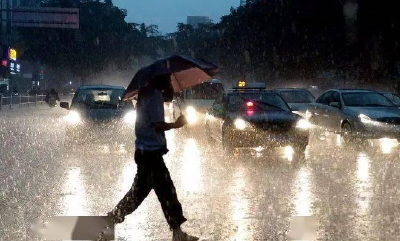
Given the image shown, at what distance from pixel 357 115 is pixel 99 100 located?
23.2 feet

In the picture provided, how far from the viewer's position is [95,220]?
26.2 ft

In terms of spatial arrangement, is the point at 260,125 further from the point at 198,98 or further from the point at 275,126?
the point at 198,98

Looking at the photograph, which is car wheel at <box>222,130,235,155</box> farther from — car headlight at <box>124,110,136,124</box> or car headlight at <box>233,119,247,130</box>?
car headlight at <box>124,110,136,124</box>

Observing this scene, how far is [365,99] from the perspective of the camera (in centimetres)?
2025

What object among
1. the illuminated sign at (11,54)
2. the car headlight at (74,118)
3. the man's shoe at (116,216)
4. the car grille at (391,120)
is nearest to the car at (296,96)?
the car grille at (391,120)

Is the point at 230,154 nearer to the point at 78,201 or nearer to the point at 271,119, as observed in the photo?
the point at 271,119

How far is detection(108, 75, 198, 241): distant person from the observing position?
657 centimetres

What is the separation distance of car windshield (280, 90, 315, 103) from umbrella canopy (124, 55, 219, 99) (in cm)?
1853

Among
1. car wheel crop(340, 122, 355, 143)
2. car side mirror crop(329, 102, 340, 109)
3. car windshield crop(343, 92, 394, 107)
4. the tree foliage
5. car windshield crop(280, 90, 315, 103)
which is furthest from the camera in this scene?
the tree foliage

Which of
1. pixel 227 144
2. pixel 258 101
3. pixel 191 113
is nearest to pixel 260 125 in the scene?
pixel 227 144

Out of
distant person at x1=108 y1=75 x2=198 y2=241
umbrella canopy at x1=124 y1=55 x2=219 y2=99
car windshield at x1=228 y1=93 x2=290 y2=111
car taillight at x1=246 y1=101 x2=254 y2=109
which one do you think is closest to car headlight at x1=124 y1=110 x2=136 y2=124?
car windshield at x1=228 y1=93 x2=290 y2=111

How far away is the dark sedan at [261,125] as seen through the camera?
15.5m

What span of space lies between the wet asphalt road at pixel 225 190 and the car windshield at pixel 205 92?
39.4ft

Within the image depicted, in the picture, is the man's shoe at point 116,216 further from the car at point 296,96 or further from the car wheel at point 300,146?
the car at point 296,96
